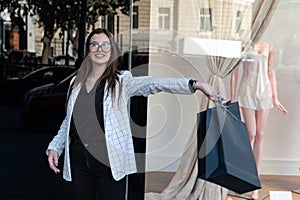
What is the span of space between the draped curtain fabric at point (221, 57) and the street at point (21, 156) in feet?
3.89

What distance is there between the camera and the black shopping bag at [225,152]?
2.29 m

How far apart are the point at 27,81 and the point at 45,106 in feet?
0.97

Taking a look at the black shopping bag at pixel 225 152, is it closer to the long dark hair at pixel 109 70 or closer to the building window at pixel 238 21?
the long dark hair at pixel 109 70

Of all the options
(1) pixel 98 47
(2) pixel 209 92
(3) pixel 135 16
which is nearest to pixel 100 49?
(1) pixel 98 47

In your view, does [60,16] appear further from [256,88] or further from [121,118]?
[121,118]

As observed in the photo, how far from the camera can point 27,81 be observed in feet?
16.6

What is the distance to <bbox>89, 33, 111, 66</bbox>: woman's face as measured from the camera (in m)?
2.44

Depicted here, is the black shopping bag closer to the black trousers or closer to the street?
the black trousers

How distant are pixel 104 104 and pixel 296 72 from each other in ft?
10.1

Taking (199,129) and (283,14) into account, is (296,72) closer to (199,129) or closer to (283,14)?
(283,14)

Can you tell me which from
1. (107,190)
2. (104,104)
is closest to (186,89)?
(104,104)

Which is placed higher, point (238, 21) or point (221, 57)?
point (238, 21)

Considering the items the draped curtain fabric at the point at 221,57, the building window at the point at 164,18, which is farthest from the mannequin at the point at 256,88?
the building window at the point at 164,18

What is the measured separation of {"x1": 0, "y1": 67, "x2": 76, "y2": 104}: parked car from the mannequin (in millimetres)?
1639
